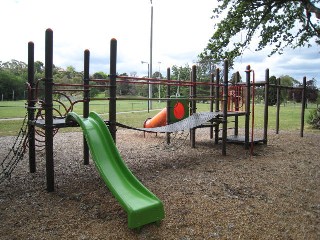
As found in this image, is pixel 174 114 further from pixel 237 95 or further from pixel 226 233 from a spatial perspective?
pixel 226 233

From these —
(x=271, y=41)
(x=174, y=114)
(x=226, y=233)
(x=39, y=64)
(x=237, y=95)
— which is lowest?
(x=226, y=233)

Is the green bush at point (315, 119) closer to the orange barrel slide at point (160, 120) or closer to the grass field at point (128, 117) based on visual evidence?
the grass field at point (128, 117)

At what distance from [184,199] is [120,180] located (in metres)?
0.90

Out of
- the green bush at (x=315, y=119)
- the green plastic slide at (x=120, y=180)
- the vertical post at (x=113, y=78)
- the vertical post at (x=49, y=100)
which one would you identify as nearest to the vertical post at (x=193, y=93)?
the vertical post at (x=113, y=78)

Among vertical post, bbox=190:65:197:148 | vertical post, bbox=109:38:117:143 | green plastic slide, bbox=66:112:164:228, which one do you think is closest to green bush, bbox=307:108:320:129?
vertical post, bbox=190:65:197:148

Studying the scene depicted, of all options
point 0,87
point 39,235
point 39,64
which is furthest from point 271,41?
point 39,64

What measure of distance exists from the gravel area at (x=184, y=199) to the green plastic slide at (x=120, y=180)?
15 centimetres

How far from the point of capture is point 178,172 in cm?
518

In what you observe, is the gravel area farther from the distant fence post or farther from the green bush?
the green bush

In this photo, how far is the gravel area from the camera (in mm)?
2957

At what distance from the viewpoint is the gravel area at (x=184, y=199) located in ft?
9.70

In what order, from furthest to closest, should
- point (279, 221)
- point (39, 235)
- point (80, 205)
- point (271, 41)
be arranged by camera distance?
point (271, 41), point (80, 205), point (279, 221), point (39, 235)

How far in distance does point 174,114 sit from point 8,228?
536cm

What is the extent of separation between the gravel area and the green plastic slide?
0.15 metres
